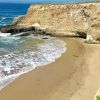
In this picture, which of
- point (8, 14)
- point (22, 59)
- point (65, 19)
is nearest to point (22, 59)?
point (22, 59)

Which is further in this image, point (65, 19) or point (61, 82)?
point (65, 19)

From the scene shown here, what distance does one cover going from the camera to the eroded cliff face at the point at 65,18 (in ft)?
130

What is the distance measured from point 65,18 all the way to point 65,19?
20 centimetres

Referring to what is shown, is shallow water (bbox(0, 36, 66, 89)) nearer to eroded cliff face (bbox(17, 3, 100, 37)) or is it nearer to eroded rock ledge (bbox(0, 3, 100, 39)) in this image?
eroded rock ledge (bbox(0, 3, 100, 39))

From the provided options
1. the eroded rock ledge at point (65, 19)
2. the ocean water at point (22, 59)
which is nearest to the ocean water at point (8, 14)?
the eroded rock ledge at point (65, 19)

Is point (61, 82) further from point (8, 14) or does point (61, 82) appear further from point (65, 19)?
point (8, 14)

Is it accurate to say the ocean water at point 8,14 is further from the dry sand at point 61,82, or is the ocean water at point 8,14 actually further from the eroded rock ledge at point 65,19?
the dry sand at point 61,82

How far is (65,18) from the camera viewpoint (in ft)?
142

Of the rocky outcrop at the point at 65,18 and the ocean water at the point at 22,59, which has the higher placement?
the rocky outcrop at the point at 65,18

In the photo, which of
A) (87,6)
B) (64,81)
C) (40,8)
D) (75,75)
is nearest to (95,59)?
(75,75)

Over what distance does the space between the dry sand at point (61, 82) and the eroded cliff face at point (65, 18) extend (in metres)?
13.2

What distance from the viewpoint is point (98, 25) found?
36.3 metres

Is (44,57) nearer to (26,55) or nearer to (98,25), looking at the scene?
(26,55)

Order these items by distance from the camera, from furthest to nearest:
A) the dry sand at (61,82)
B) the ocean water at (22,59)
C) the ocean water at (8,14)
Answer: the ocean water at (8,14)
the ocean water at (22,59)
the dry sand at (61,82)
